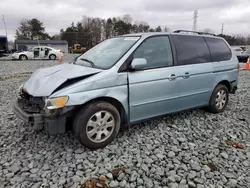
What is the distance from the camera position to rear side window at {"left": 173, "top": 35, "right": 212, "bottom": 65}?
12.0ft

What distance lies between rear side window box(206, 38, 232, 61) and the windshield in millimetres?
1814

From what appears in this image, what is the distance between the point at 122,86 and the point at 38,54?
20.0 metres

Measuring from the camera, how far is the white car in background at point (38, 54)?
2009 centimetres

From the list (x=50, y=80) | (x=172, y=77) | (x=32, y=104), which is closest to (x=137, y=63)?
(x=172, y=77)

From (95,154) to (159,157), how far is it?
892mm

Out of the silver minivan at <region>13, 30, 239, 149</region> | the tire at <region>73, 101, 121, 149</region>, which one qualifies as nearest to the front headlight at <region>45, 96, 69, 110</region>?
the silver minivan at <region>13, 30, 239, 149</region>

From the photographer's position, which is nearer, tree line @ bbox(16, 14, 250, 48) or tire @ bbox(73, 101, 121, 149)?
tire @ bbox(73, 101, 121, 149)

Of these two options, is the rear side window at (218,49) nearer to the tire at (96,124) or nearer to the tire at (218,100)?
the tire at (218,100)

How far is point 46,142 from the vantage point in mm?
3148

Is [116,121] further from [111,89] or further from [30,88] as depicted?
[30,88]

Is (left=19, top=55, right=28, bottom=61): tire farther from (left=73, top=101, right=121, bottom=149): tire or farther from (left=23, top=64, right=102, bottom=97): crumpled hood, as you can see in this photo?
(left=73, top=101, right=121, bottom=149): tire

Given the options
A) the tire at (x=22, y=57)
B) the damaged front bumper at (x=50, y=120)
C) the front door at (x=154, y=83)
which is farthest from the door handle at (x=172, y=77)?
the tire at (x=22, y=57)

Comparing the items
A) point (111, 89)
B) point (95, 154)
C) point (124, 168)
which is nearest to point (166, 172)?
point (124, 168)

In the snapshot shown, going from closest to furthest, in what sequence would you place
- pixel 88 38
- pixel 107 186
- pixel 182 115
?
pixel 107 186, pixel 182 115, pixel 88 38
